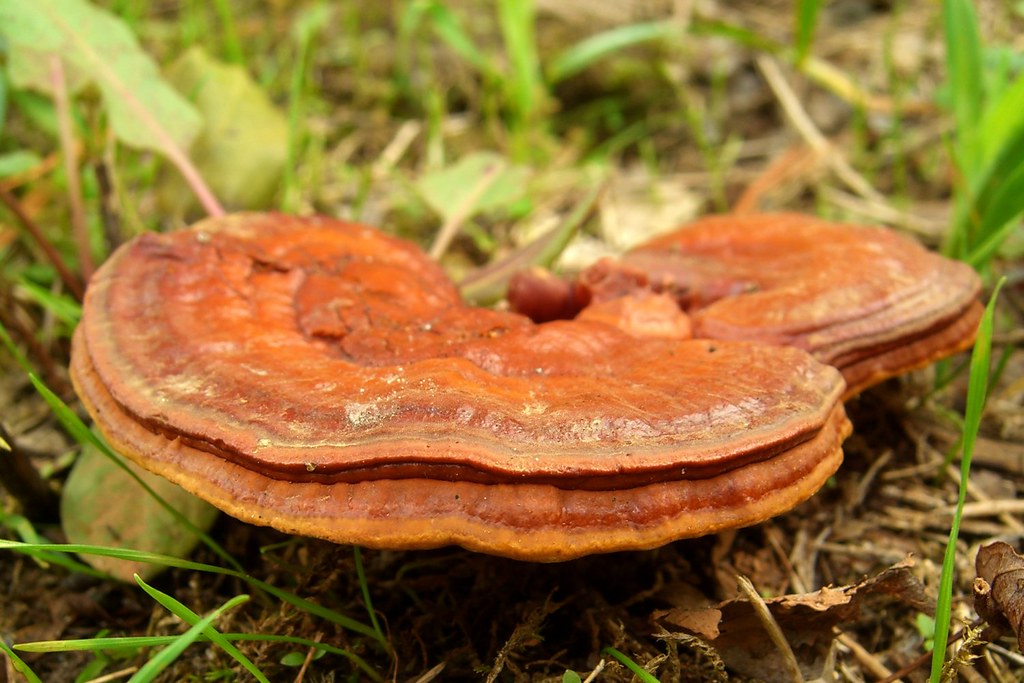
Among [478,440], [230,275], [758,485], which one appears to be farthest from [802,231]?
[230,275]

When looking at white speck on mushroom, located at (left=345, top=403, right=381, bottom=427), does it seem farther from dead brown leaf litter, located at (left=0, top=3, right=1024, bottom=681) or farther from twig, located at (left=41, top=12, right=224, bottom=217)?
twig, located at (left=41, top=12, right=224, bottom=217)

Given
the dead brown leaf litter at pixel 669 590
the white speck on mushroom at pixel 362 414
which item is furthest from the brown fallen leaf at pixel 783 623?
the white speck on mushroom at pixel 362 414

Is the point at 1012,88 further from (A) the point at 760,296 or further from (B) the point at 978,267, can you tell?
(A) the point at 760,296

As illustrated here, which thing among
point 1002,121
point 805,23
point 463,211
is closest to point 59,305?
point 463,211

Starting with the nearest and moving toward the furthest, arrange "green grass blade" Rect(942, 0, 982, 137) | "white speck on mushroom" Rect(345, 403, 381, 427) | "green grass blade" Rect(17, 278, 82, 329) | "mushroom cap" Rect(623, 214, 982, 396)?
"white speck on mushroom" Rect(345, 403, 381, 427) → "mushroom cap" Rect(623, 214, 982, 396) → "green grass blade" Rect(17, 278, 82, 329) → "green grass blade" Rect(942, 0, 982, 137)

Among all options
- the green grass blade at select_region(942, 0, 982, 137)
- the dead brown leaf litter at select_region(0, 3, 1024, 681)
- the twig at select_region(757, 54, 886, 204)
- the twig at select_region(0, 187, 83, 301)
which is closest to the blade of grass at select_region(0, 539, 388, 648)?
the dead brown leaf litter at select_region(0, 3, 1024, 681)
